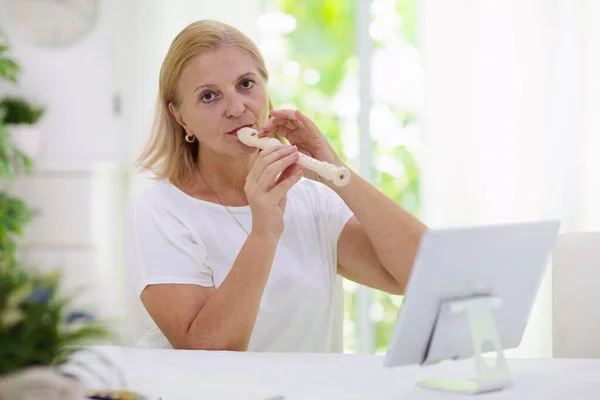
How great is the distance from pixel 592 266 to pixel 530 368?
0.41m

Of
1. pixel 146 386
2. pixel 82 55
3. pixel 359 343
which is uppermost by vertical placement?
pixel 82 55

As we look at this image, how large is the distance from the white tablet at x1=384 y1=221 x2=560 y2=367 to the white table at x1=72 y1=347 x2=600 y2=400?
0.22 feet

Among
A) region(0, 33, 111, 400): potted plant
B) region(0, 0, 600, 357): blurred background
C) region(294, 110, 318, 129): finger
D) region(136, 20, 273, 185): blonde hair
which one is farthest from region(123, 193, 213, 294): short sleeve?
region(0, 0, 600, 357): blurred background

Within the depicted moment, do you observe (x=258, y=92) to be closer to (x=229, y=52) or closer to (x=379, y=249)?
(x=229, y=52)

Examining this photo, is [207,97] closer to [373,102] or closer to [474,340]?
[474,340]

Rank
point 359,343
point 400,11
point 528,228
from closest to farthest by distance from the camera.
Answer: point 528,228
point 359,343
point 400,11

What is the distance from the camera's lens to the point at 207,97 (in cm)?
172

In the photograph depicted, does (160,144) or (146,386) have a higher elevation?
(160,144)

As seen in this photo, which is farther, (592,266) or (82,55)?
(82,55)

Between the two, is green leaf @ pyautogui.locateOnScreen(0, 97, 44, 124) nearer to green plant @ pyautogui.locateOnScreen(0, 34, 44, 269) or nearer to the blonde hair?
green plant @ pyautogui.locateOnScreen(0, 34, 44, 269)

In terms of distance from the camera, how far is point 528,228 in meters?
1.12

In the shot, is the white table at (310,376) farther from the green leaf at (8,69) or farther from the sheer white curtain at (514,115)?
the green leaf at (8,69)

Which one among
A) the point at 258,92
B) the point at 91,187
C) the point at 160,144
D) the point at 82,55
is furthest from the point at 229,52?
the point at 82,55

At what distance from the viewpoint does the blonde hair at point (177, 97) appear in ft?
5.69
